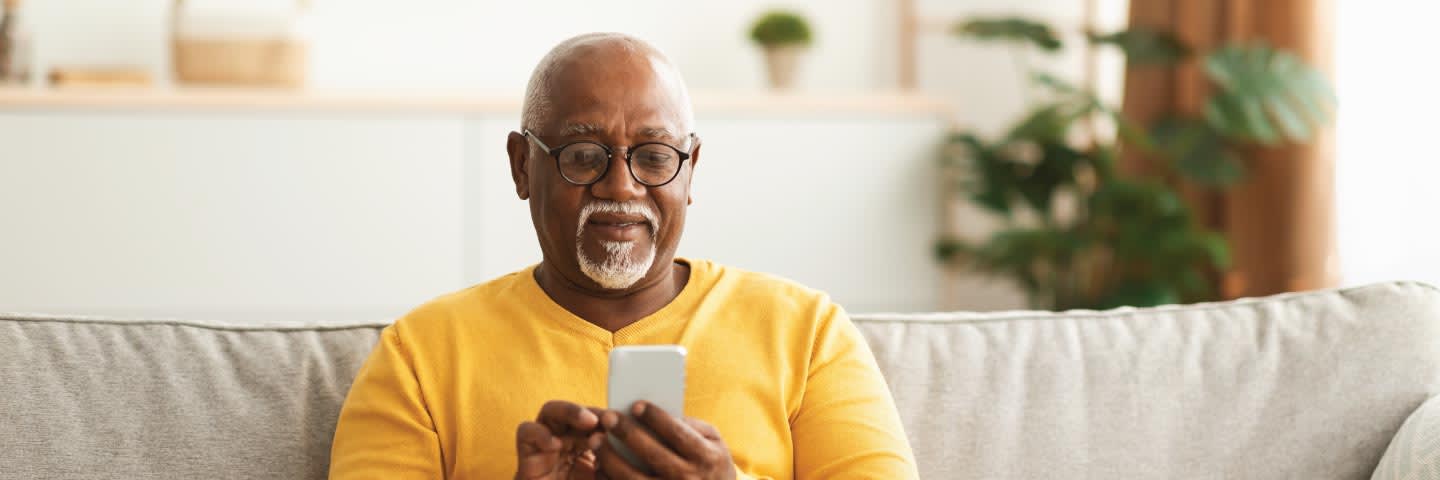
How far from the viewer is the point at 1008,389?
1621 mm

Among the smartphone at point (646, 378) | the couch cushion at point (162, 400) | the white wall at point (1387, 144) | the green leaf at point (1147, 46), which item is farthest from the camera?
the green leaf at point (1147, 46)

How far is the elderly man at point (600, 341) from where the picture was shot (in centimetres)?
139

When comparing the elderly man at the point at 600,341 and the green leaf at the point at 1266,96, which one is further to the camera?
the green leaf at the point at 1266,96

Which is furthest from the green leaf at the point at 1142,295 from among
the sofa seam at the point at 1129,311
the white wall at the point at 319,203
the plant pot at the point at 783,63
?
the sofa seam at the point at 1129,311

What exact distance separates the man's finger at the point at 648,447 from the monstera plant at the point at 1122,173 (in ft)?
8.10

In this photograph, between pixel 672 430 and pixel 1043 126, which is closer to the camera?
pixel 672 430

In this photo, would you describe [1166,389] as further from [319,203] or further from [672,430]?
[319,203]

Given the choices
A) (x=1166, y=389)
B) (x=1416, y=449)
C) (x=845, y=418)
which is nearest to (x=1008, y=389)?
(x=1166, y=389)

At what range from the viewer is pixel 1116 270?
3932mm

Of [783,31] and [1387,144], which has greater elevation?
[783,31]

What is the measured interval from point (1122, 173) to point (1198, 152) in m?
0.46

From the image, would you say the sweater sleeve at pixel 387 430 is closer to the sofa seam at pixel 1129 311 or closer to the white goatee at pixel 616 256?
the white goatee at pixel 616 256

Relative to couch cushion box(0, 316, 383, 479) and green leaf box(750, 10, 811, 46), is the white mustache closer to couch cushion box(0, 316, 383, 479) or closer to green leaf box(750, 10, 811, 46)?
couch cushion box(0, 316, 383, 479)

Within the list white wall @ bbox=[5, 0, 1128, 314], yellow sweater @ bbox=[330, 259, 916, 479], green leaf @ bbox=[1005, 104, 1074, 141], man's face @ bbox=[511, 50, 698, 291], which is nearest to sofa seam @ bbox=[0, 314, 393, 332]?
yellow sweater @ bbox=[330, 259, 916, 479]
